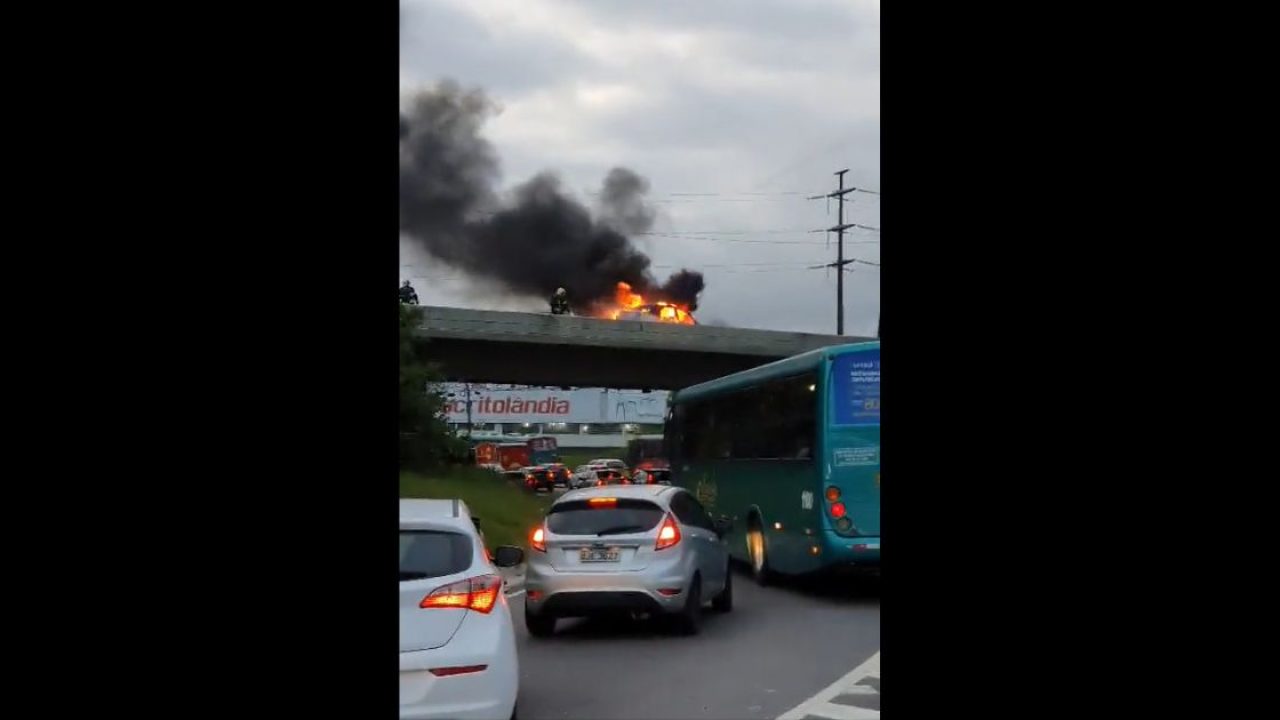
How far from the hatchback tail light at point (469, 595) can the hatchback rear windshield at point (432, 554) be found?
104 mm

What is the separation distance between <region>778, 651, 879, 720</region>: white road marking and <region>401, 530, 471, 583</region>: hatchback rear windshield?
2.65 meters

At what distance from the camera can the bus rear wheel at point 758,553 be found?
57.9 feet

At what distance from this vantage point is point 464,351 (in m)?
39.9

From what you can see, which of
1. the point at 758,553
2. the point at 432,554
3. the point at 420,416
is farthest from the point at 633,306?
the point at 432,554

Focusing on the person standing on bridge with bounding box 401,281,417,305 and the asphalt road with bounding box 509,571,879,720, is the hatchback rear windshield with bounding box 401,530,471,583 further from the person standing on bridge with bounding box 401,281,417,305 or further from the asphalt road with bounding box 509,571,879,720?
the person standing on bridge with bounding box 401,281,417,305

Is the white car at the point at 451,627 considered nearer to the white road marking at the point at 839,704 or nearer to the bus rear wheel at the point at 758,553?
the white road marking at the point at 839,704

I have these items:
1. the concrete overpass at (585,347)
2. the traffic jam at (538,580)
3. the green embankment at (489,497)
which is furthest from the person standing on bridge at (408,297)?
the traffic jam at (538,580)

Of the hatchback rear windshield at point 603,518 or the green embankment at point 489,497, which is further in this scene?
the green embankment at point 489,497

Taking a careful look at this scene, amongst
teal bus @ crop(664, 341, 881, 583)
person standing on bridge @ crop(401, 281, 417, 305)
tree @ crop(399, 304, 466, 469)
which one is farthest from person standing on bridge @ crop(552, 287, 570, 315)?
teal bus @ crop(664, 341, 881, 583)

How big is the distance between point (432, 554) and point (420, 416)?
22.4 meters

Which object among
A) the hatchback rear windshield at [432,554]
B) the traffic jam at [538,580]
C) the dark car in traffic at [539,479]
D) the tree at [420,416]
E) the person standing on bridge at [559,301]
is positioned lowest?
the dark car in traffic at [539,479]

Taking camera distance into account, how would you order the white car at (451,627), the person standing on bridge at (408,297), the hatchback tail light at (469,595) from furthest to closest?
the person standing on bridge at (408,297), the hatchback tail light at (469,595), the white car at (451,627)

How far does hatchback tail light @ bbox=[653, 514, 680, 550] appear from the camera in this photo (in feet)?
39.9
